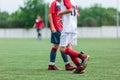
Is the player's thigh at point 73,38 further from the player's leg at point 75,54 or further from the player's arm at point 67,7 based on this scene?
the player's arm at point 67,7

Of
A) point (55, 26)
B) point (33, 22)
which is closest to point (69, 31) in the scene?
point (55, 26)

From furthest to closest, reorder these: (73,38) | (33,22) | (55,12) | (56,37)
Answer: (33,22) → (55,12) → (56,37) → (73,38)

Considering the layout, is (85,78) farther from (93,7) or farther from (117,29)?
(93,7)

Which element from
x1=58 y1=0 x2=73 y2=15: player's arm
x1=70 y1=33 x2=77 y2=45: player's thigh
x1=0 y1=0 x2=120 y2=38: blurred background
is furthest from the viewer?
x1=0 y1=0 x2=120 y2=38: blurred background

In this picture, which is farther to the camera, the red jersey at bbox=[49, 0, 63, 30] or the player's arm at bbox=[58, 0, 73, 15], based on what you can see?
the red jersey at bbox=[49, 0, 63, 30]

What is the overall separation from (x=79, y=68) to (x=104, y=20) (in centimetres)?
7164

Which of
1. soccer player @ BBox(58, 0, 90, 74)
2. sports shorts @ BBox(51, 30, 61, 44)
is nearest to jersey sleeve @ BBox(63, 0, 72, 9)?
soccer player @ BBox(58, 0, 90, 74)

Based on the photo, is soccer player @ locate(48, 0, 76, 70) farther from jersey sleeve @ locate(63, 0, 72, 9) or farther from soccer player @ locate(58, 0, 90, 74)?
jersey sleeve @ locate(63, 0, 72, 9)

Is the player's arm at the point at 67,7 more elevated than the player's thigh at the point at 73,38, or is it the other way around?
the player's arm at the point at 67,7

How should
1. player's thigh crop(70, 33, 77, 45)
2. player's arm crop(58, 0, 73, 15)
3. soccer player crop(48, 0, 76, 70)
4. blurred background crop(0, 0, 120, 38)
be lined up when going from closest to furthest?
player's arm crop(58, 0, 73, 15) < player's thigh crop(70, 33, 77, 45) < soccer player crop(48, 0, 76, 70) < blurred background crop(0, 0, 120, 38)

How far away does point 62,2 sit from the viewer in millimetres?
10805

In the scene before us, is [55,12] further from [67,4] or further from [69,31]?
[69,31]

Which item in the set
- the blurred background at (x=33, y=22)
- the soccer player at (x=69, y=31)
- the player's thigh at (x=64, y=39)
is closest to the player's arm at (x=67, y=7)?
the soccer player at (x=69, y=31)

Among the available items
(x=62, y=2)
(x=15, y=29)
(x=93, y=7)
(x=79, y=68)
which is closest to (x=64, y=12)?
(x=62, y=2)
